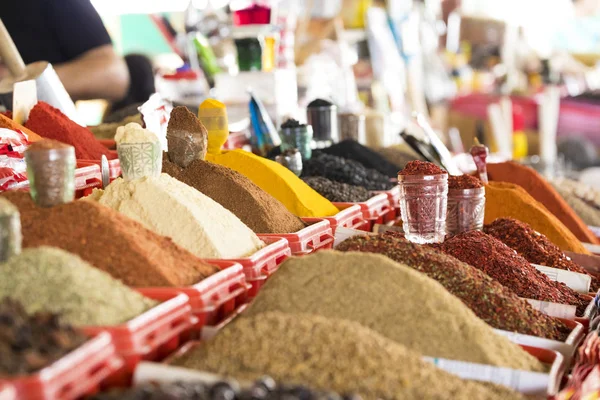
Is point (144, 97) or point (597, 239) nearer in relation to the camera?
point (597, 239)

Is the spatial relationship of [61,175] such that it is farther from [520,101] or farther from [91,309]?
[520,101]

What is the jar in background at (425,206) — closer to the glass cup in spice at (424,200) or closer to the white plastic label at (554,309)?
the glass cup in spice at (424,200)

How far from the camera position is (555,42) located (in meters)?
8.77

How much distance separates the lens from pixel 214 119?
206 cm

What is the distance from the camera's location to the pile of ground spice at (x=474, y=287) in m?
1.42

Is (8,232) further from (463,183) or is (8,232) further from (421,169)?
(463,183)

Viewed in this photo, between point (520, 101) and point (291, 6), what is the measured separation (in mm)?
2685

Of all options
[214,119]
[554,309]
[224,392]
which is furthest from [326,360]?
[214,119]

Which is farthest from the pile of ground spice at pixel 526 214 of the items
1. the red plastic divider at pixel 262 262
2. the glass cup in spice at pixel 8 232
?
the glass cup in spice at pixel 8 232

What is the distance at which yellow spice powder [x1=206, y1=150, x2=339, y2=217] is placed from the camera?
6.68 ft

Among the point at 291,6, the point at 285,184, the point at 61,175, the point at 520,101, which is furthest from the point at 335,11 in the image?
the point at 61,175

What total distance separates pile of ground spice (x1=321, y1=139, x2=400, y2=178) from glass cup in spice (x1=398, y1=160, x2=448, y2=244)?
2.85 feet

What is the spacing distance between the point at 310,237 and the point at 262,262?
290 mm

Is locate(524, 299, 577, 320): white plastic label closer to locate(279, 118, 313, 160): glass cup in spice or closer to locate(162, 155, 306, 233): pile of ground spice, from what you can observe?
locate(162, 155, 306, 233): pile of ground spice
